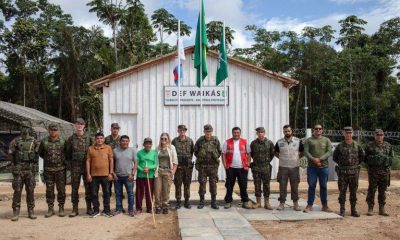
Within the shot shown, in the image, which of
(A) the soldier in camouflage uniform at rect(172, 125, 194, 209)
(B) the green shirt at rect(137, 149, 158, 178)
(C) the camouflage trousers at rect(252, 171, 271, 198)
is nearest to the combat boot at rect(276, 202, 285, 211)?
(C) the camouflage trousers at rect(252, 171, 271, 198)

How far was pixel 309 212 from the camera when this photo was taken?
856 cm

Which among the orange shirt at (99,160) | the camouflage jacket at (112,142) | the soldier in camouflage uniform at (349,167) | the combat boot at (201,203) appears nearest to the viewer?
the orange shirt at (99,160)

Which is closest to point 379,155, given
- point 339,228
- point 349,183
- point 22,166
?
point 349,183

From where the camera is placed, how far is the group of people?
8.28 m

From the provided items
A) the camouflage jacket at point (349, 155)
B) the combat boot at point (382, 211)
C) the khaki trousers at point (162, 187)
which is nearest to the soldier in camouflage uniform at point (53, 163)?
the khaki trousers at point (162, 187)

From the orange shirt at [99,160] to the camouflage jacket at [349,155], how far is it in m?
4.39

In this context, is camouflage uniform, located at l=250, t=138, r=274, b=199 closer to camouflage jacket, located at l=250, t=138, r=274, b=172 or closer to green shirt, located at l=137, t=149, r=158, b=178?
camouflage jacket, located at l=250, t=138, r=274, b=172

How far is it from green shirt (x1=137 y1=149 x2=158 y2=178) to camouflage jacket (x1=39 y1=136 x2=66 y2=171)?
1.45 m

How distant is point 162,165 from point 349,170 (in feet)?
11.7

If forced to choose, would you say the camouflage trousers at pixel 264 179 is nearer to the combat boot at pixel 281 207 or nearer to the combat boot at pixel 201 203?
the combat boot at pixel 281 207

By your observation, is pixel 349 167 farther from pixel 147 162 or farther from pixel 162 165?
pixel 147 162

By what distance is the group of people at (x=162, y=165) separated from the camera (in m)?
8.28

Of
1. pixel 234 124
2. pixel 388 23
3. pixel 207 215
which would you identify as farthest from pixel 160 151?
pixel 388 23

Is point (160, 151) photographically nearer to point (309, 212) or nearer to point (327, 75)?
point (309, 212)
